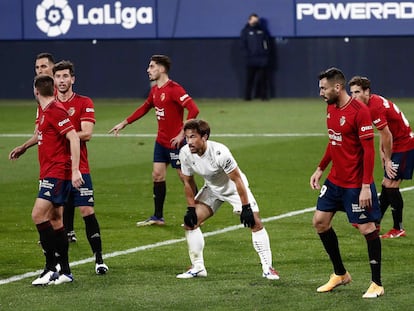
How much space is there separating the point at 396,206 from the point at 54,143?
477 cm

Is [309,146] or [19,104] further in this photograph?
[19,104]

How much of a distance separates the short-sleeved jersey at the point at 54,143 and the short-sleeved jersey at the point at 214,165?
3.90 feet

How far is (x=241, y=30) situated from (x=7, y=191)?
16242 mm

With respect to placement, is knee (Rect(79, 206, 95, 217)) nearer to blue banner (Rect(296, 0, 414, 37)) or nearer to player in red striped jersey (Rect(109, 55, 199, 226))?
player in red striped jersey (Rect(109, 55, 199, 226))

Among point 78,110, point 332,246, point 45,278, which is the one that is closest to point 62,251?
point 45,278

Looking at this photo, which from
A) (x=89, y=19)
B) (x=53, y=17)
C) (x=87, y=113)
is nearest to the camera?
(x=87, y=113)

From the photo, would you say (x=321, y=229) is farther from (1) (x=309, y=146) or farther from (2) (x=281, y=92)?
(2) (x=281, y=92)

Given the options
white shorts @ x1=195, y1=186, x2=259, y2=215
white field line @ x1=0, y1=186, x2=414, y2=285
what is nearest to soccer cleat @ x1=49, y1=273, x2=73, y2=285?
white field line @ x1=0, y1=186, x2=414, y2=285

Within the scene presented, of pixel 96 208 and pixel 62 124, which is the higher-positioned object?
pixel 62 124

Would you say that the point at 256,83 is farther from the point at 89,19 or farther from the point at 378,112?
the point at 378,112

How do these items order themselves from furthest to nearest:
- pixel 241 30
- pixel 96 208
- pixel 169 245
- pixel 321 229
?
pixel 241 30 < pixel 96 208 < pixel 169 245 < pixel 321 229

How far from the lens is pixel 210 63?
34.6 metres

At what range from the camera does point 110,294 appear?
11.2 metres

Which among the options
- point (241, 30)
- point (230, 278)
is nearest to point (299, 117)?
point (241, 30)
